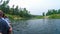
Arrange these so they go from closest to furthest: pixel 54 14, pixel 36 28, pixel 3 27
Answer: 1. pixel 3 27
2. pixel 36 28
3. pixel 54 14

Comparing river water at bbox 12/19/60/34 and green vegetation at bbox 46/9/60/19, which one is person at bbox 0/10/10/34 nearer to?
river water at bbox 12/19/60/34

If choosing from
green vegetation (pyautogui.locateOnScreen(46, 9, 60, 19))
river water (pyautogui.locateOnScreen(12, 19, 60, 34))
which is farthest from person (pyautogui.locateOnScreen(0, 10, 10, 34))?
green vegetation (pyautogui.locateOnScreen(46, 9, 60, 19))

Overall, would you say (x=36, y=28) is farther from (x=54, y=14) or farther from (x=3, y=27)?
(x=54, y=14)

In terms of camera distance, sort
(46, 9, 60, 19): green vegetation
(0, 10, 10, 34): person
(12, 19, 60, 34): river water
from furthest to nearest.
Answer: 1. (46, 9, 60, 19): green vegetation
2. (12, 19, 60, 34): river water
3. (0, 10, 10, 34): person

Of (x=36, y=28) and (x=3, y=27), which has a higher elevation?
(x=3, y=27)

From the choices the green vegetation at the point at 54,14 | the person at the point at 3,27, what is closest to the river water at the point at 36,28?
the person at the point at 3,27

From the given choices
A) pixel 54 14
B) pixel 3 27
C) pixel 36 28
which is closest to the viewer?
pixel 3 27

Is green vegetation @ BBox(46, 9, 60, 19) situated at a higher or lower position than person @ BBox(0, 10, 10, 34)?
lower

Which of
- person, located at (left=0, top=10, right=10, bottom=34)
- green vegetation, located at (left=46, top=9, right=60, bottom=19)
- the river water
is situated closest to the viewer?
person, located at (left=0, top=10, right=10, bottom=34)

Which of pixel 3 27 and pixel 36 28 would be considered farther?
pixel 36 28

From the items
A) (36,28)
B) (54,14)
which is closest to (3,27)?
(36,28)

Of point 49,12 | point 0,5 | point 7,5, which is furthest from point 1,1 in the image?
point 49,12

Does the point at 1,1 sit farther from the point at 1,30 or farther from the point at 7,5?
the point at 1,30

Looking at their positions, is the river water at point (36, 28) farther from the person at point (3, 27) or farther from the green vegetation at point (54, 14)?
the green vegetation at point (54, 14)
